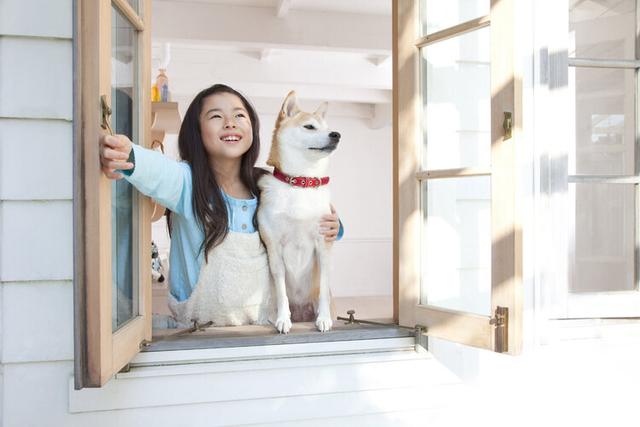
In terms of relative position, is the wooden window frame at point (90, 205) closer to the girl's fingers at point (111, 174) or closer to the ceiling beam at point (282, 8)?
the girl's fingers at point (111, 174)

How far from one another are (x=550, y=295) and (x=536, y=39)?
0.81 meters

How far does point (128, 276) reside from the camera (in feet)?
5.44

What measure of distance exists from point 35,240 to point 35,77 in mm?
408

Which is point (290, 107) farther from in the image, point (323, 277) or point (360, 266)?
point (360, 266)

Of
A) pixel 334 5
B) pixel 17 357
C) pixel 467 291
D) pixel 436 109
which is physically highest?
pixel 334 5

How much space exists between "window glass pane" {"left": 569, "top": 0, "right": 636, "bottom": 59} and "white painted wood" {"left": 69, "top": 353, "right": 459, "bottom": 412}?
1.14 meters

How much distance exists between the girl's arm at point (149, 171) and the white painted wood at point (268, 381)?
493 millimetres

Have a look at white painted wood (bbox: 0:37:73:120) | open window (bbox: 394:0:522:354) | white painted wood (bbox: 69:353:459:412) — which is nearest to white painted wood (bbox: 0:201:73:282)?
white painted wood (bbox: 0:37:73:120)

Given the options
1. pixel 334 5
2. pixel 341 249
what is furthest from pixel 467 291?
pixel 341 249

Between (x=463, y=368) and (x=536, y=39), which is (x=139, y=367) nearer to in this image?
(x=463, y=368)

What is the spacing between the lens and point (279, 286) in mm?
1925

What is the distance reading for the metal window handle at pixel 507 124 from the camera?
166 cm

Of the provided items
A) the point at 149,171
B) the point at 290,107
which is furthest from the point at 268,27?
the point at 149,171

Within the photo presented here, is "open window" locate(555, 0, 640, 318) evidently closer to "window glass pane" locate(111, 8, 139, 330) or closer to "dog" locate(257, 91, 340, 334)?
"dog" locate(257, 91, 340, 334)
